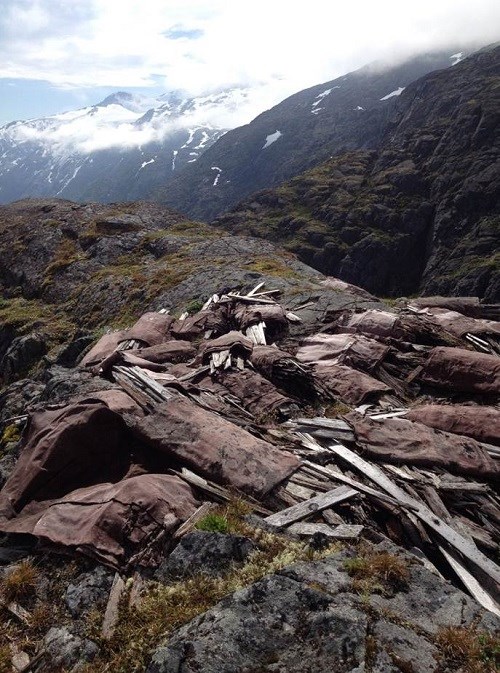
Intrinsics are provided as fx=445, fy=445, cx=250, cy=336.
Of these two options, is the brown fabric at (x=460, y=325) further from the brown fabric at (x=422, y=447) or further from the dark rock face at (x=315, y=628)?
the dark rock face at (x=315, y=628)

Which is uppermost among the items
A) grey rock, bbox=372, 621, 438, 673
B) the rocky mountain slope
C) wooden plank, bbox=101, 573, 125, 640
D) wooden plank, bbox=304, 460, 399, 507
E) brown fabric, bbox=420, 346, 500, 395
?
wooden plank, bbox=101, 573, 125, 640

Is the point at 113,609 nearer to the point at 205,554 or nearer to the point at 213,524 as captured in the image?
the point at 205,554

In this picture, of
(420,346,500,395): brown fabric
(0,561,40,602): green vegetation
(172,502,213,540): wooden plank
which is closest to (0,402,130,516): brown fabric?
(0,561,40,602): green vegetation

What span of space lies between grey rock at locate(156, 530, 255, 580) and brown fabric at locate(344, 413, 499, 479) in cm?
388

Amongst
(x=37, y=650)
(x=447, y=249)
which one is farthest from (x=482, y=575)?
(x=447, y=249)

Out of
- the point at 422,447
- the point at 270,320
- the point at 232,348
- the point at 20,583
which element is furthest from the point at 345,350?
the point at 20,583

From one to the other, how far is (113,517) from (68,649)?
1573 millimetres

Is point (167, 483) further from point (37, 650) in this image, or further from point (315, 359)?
point (315, 359)

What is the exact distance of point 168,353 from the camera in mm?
14375

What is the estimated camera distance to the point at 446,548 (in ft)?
21.9

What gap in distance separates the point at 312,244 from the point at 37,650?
142926mm

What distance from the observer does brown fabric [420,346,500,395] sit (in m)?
11.4

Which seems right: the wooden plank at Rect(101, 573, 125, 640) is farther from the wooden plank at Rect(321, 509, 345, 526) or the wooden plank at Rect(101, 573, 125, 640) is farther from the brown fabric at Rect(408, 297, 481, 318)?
the brown fabric at Rect(408, 297, 481, 318)

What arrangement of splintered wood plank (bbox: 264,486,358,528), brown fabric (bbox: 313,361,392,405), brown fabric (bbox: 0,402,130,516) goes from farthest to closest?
1. brown fabric (bbox: 313,361,392,405)
2. brown fabric (bbox: 0,402,130,516)
3. splintered wood plank (bbox: 264,486,358,528)
